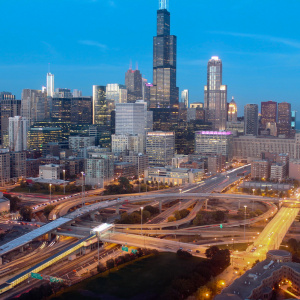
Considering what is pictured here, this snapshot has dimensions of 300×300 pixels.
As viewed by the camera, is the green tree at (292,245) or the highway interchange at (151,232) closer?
the highway interchange at (151,232)

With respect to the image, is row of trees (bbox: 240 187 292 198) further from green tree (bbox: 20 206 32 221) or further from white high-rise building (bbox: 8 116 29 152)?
white high-rise building (bbox: 8 116 29 152)

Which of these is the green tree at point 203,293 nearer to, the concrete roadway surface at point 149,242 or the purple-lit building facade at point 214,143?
the concrete roadway surface at point 149,242

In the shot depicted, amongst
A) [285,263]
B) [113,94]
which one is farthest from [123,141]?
[285,263]

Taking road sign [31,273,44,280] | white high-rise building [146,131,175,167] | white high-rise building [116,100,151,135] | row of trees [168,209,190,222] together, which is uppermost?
white high-rise building [116,100,151,135]

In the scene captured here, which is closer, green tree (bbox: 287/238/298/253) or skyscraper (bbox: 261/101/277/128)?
green tree (bbox: 287/238/298/253)

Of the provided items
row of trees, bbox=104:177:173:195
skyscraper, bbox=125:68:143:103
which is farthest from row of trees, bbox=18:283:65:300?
skyscraper, bbox=125:68:143:103

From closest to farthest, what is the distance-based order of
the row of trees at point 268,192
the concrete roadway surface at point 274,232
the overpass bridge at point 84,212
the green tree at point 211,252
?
the green tree at point 211,252
the concrete roadway surface at point 274,232
the overpass bridge at point 84,212
the row of trees at point 268,192

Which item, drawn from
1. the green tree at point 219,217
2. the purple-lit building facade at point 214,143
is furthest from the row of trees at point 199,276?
the purple-lit building facade at point 214,143
